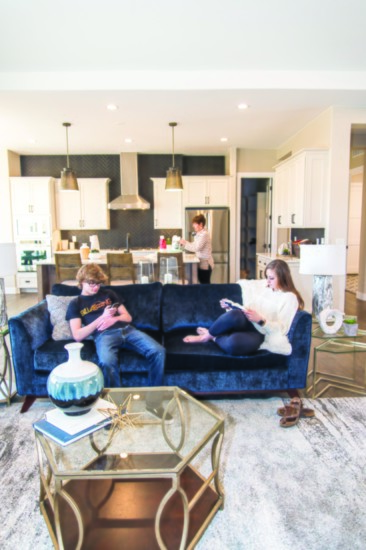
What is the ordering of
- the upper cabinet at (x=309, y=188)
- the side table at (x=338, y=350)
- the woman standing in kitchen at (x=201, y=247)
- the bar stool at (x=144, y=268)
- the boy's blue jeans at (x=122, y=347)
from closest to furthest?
the boy's blue jeans at (x=122, y=347) → the side table at (x=338, y=350) → the upper cabinet at (x=309, y=188) → the bar stool at (x=144, y=268) → the woman standing in kitchen at (x=201, y=247)

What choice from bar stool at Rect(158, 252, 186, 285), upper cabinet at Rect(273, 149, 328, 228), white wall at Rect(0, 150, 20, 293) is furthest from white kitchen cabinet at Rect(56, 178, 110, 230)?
upper cabinet at Rect(273, 149, 328, 228)

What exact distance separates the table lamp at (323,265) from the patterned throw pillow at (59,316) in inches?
76.4

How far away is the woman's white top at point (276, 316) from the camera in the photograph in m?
2.49

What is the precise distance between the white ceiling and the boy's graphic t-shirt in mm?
2218

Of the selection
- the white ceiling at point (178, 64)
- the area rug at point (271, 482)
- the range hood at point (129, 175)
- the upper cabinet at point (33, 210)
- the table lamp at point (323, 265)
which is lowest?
the area rug at point (271, 482)

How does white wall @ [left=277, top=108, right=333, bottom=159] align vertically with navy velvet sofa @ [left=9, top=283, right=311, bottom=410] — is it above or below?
above

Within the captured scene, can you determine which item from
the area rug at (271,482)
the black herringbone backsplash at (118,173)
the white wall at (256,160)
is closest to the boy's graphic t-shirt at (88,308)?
the area rug at (271,482)

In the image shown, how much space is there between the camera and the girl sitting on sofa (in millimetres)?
2486

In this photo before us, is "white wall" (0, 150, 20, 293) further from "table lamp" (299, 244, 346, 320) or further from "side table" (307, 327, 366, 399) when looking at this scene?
"side table" (307, 327, 366, 399)

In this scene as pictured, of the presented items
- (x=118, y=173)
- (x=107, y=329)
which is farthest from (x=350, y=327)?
(x=118, y=173)

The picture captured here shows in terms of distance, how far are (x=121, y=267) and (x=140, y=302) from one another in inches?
76.5

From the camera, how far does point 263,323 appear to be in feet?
8.34

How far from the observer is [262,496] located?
1729 mm

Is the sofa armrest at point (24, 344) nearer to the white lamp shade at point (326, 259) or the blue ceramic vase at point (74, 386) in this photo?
the blue ceramic vase at point (74, 386)
